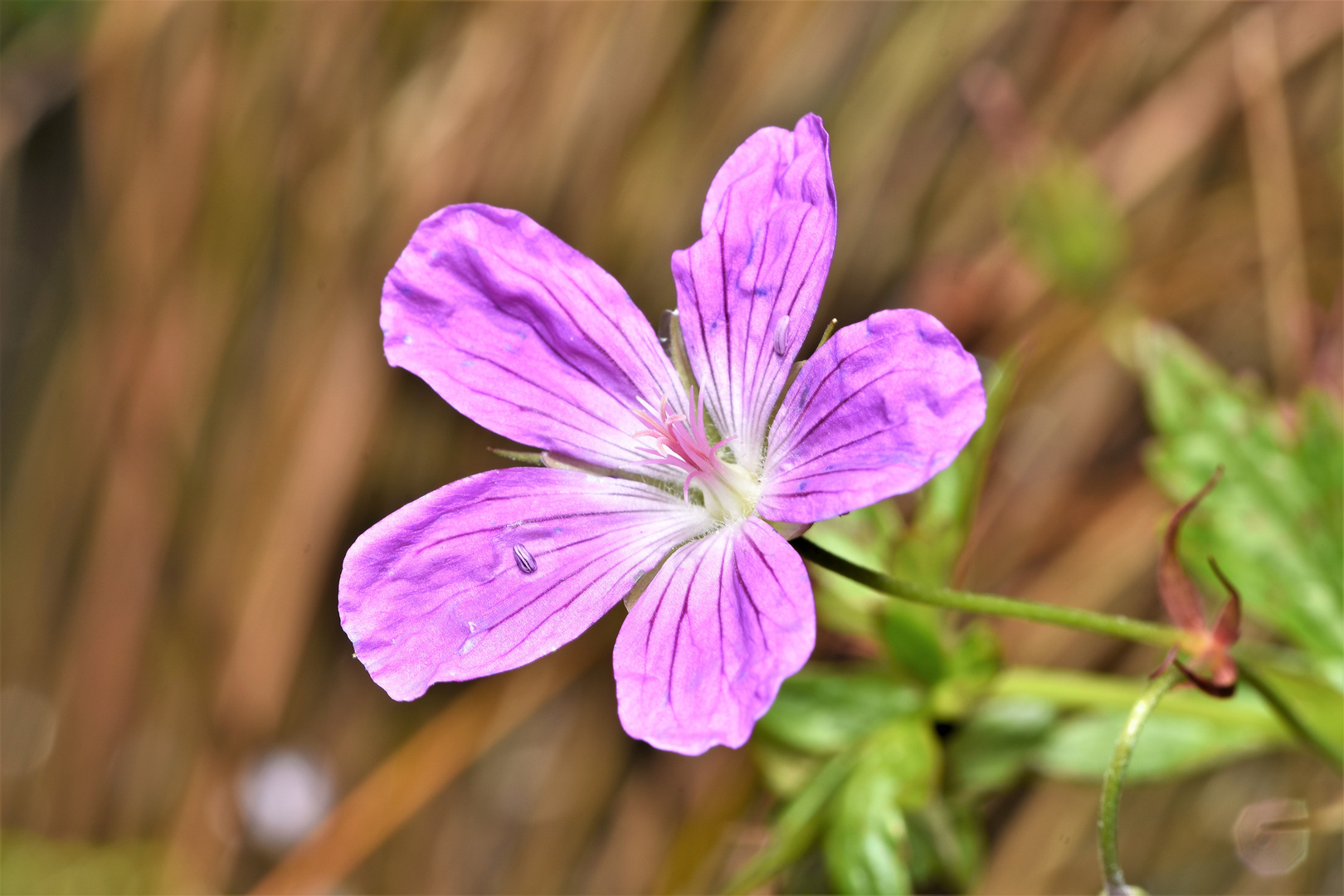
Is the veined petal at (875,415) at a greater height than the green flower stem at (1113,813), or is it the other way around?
the veined petal at (875,415)

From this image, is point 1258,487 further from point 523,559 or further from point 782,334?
point 523,559

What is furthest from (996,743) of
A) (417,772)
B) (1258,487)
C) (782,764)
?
(417,772)

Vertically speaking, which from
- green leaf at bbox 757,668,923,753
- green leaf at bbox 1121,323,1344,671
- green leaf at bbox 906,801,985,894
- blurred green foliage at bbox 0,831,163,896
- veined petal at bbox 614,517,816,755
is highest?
veined petal at bbox 614,517,816,755

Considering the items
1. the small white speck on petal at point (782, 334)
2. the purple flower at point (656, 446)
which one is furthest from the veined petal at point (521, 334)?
the small white speck on petal at point (782, 334)

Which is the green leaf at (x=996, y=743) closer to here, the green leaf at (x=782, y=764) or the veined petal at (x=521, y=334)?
the green leaf at (x=782, y=764)

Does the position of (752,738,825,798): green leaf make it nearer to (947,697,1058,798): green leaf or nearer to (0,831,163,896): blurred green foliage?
(947,697,1058,798): green leaf

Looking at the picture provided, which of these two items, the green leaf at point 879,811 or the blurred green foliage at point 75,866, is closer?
the green leaf at point 879,811

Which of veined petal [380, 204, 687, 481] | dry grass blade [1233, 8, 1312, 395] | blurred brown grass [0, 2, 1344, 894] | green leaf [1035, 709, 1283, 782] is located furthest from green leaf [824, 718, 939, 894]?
dry grass blade [1233, 8, 1312, 395]
